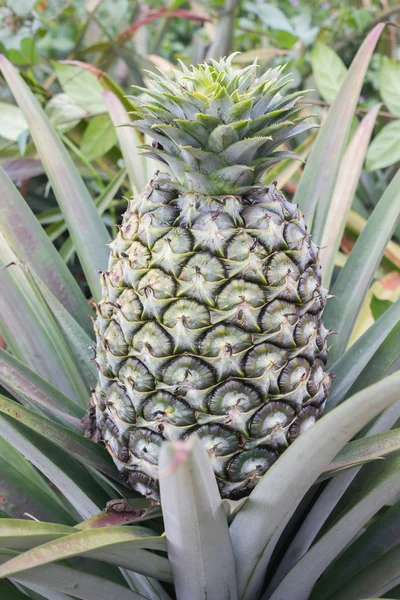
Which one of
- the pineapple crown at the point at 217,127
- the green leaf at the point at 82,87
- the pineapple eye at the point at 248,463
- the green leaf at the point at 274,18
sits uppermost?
the green leaf at the point at 274,18

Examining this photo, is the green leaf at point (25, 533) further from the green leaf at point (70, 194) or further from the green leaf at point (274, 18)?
the green leaf at point (274, 18)

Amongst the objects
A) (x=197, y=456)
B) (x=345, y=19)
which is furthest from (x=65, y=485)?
(x=345, y=19)

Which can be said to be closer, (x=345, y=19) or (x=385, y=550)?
(x=385, y=550)

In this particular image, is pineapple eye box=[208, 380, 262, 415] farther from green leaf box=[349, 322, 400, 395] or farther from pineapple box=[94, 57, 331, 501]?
green leaf box=[349, 322, 400, 395]

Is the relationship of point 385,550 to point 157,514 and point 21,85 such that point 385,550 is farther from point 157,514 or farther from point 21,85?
point 21,85

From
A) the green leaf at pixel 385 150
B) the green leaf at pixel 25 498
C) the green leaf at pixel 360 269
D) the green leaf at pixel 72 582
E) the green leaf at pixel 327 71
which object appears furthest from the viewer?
the green leaf at pixel 327 71

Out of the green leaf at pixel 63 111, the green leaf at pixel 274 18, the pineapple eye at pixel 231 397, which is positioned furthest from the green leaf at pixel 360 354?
the green leaf at pixel 274 18

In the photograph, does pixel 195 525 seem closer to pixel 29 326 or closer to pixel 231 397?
pixel 231 397
